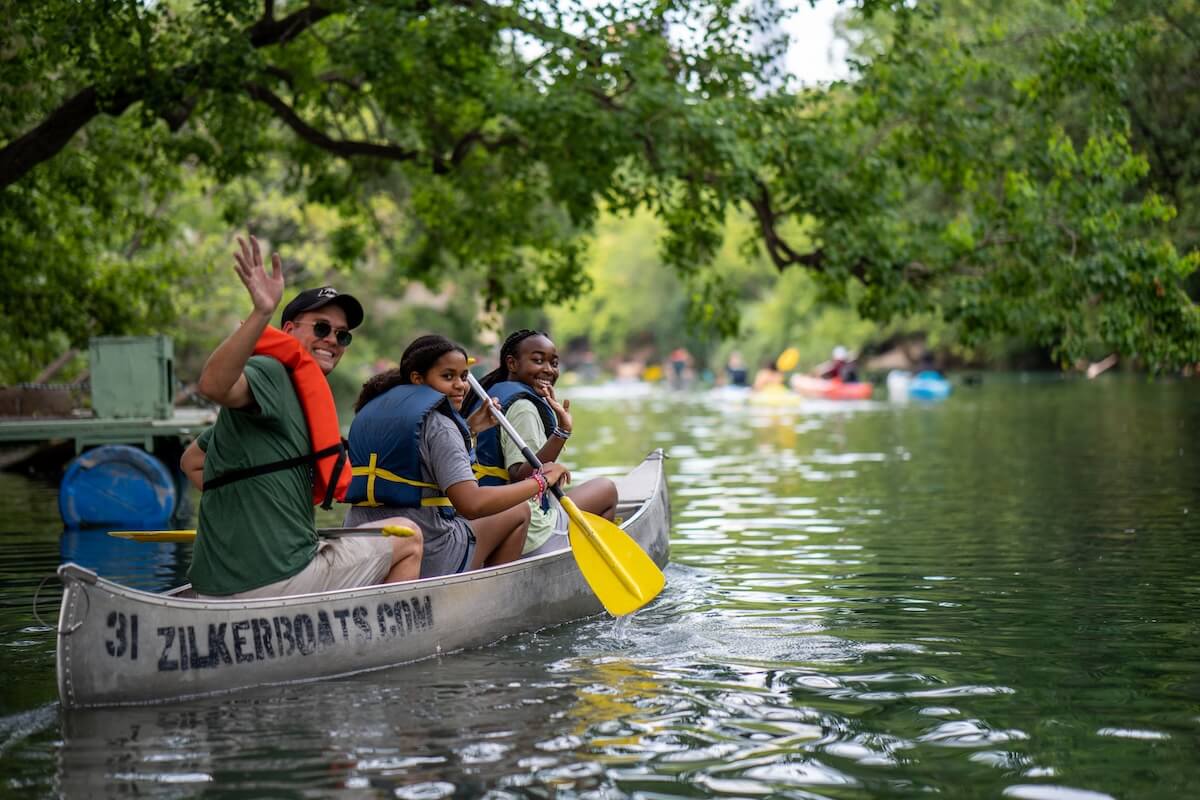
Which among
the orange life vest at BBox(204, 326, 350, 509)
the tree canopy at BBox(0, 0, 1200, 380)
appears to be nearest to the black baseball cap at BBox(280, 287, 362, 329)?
the orange life vest at BBox(204, 326, 350, 509)

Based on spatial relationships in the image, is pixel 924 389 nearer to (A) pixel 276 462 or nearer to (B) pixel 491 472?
(B) pixel 491 472

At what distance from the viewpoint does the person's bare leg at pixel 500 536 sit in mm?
7605

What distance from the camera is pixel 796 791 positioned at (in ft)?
15.1

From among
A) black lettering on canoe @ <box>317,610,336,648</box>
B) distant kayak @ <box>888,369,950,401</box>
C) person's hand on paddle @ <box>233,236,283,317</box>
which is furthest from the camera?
distant kayak @ <box>888,369,950,401</box>

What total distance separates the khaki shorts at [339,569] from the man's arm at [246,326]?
1.09 m

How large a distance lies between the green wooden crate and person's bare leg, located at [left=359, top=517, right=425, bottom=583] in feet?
27.3

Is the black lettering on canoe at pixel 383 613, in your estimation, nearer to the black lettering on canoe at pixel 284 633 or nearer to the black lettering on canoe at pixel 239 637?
the black lettering on canoe at pixel 284 633

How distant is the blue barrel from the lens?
13.0m

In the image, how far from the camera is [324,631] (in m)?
6.18

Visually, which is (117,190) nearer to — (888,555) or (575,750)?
(888,555)

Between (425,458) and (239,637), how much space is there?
1.33m

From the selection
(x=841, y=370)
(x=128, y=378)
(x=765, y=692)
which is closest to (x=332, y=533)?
(x=765, y=692)

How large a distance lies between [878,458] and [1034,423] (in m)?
7.46

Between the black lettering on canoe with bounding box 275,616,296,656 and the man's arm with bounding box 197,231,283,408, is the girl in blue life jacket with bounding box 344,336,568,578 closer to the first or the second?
the black lettering on canoe with bounding box 275,616,296,656
